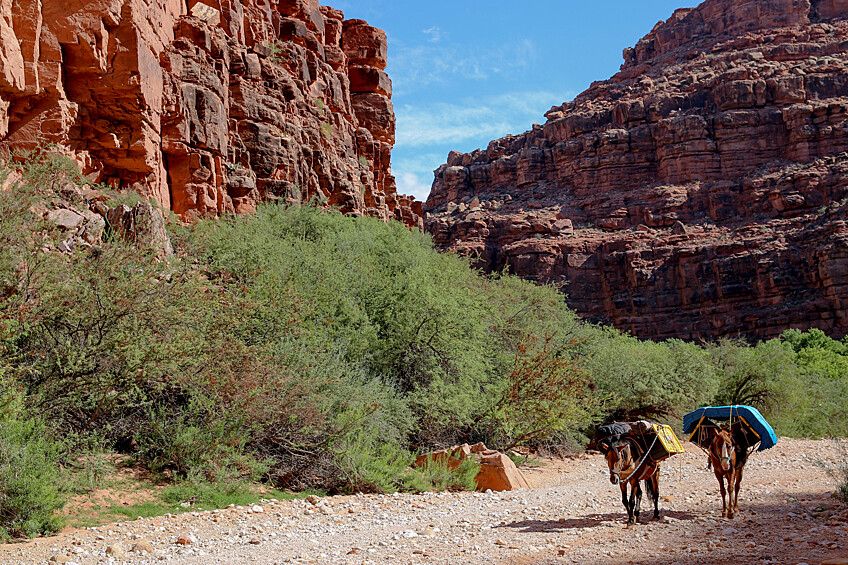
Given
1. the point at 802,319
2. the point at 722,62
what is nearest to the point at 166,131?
the point at 802,319

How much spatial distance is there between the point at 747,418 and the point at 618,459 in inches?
79.6

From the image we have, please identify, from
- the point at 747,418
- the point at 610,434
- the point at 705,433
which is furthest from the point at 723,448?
the point at 610,434

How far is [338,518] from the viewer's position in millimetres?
9828

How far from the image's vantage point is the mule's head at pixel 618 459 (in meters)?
8.17

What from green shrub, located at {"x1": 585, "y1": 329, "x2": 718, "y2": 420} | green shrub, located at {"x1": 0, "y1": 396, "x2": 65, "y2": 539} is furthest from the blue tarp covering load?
green shrub, located at {"x1": 585, "y1": 329, "x2": 718, "y2": 420}

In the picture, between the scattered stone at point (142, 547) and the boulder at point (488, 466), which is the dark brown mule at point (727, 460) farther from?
the scattered stone at point (142, 547)

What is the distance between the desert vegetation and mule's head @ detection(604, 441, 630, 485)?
5.12 meters

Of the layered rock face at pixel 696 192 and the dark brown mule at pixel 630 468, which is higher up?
the layered rock face at pixel 696 192

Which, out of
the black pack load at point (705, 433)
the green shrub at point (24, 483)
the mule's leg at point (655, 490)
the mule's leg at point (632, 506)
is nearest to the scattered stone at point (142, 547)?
the green shrub at point (24, 483)

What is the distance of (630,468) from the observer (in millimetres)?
8219

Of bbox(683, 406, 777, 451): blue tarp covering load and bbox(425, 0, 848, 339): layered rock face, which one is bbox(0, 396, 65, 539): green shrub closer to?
bbox(683, 406, 777, 451): blue tarp covering load

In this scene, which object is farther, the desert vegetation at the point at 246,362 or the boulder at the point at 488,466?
the boulder at the point at 488,466

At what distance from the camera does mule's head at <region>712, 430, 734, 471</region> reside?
8.49 meters

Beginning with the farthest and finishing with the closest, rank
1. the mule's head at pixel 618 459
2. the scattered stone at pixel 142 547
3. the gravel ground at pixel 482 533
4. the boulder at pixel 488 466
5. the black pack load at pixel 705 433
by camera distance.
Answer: the boulder at pixel 488 466, the black pack load at pixel 705 433, the mule's head at pixel 618 459, the scattered stone at pixel 142 547, the gravel ground at pixel 482 533
